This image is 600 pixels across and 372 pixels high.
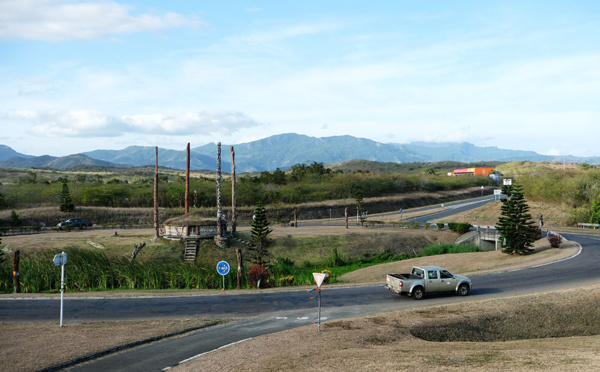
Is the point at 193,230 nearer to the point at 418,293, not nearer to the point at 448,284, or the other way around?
the point at 418,293

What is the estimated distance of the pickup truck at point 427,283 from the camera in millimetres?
24703

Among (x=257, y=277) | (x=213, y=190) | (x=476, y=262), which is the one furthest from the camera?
(x=213, y=190)

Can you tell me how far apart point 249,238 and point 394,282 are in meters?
27.5

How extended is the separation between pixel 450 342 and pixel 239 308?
10.9m

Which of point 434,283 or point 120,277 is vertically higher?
point 434,283

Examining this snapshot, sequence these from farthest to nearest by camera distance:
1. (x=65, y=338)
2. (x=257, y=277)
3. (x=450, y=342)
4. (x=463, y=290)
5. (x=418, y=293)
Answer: (x=257, y=277) < (x=463, y=290) < (x=418, y=293) < (x=65, y=338) < (x=450, y=342)

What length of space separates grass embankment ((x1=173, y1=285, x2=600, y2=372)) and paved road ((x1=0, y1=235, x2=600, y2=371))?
5.54ft

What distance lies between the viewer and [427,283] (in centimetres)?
2494

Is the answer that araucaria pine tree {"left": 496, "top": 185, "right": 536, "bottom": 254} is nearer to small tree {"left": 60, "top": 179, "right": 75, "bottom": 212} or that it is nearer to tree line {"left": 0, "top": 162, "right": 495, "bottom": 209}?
tree line {"left": 0, "top": 162, "right": 495, "bottom": 209}

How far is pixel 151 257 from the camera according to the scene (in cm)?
4353

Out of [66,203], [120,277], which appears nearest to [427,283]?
[120,277]

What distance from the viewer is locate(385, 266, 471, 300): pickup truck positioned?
24.7 meters

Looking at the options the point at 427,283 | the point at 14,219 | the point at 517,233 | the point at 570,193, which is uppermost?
the point at 570,193

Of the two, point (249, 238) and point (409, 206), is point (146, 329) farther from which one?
point (409, 206)
